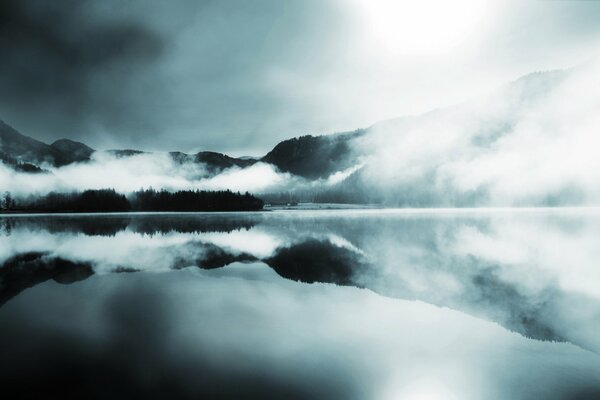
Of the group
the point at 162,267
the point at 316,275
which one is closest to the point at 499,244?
the point at 316,275

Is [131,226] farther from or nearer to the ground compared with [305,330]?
nearer to the ground

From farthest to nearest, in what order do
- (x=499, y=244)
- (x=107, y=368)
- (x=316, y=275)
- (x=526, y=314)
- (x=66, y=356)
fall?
(x=499, y=244) → (x=316, y=275) → (x=526, y=314) → (x=66, y=356) → (x=107, y=368)

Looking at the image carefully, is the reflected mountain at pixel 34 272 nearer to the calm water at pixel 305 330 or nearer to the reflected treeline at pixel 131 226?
the calm water at pixel 305 330

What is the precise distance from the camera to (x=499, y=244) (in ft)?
131

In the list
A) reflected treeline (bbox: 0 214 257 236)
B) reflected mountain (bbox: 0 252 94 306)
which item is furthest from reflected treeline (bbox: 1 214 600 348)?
reflected treeline (bbox: 0 214 257 236)

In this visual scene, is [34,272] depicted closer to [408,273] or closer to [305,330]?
[305,330]

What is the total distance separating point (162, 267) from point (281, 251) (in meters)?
10.8

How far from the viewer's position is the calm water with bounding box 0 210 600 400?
9.43 metres

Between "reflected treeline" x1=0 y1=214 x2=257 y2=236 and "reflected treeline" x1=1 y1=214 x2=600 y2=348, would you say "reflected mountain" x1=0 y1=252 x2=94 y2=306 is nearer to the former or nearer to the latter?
"reflected treeline" x1=1 y1=214 x2=600 y2=348

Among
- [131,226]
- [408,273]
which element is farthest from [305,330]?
[131,226]

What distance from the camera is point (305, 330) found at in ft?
44.5

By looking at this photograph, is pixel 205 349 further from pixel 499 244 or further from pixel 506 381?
pixel 499 244

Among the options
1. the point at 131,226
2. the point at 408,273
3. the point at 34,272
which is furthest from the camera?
the point at 131,226

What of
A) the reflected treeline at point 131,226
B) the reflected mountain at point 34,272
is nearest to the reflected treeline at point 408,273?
the reflected mountain at point 34,272
